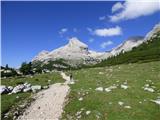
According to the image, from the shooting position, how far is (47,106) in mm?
43219

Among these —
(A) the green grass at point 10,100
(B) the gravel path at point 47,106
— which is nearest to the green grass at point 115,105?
(B) the gravel path at point 47,106

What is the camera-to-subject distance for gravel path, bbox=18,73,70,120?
39066 millimetres

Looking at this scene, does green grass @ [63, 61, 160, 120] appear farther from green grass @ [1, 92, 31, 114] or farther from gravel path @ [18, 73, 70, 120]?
green grass @ [1, 92, 31, 114]

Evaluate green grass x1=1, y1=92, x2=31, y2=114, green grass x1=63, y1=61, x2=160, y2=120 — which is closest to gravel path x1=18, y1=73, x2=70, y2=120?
green grass x1=63, y1=61, x2=160, y2=120

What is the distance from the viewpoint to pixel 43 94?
5138 cm

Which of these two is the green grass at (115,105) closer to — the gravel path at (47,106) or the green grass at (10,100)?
the gravel path at (47,106)

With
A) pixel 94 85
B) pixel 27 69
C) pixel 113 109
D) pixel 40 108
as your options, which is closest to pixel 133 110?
pixel 113 109

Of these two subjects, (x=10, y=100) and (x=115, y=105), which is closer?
(x=115, y=105)

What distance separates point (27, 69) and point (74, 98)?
10302cm

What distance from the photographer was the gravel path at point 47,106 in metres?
39.1

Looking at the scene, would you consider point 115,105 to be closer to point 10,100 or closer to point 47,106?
point 47,106

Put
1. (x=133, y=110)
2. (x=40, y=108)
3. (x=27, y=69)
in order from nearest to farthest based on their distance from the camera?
(x=133, y=110) < (x=40, y=108) < (x=27, y=69)

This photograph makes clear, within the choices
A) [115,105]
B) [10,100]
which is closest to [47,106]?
[10,100]

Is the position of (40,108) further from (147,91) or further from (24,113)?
(147,91)
